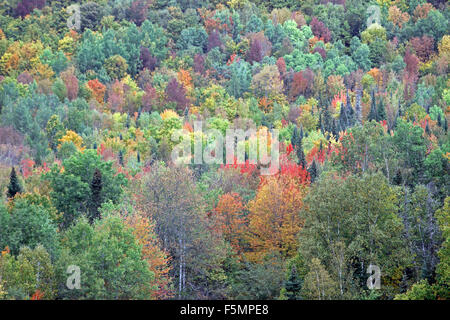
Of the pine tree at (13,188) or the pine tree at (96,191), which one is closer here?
the pine tree at (13,188)

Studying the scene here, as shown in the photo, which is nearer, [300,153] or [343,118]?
[300,153]

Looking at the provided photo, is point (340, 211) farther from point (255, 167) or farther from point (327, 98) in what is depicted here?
point (327, 98)

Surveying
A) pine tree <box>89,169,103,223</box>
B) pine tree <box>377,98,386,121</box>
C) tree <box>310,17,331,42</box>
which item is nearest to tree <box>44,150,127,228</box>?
pine tree <box>89,169,103,223</box>

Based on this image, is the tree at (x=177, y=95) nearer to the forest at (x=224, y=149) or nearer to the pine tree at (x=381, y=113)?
the forest at (x=224, y=149)

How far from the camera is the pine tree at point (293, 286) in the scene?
46469 mm

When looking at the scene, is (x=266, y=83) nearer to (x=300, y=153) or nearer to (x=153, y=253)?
(x=300, y=153)

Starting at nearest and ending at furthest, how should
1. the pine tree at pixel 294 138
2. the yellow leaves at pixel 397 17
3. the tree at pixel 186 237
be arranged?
the tree at pixel 186 237
the pine tree at pixel 294 138
the yellow leaves at pixel 397 17

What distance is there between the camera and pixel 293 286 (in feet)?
154

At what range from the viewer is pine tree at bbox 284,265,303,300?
152ft

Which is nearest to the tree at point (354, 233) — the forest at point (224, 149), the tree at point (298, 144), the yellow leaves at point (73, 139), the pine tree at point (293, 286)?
the forest at point (224, 149)

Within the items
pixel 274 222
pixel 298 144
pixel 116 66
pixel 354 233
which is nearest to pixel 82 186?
pixel 274 222

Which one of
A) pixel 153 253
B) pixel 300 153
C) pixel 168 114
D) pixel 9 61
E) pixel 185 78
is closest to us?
pixel 153 253

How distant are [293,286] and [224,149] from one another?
39796 millimetres

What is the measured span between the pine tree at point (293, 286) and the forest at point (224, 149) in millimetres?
125
